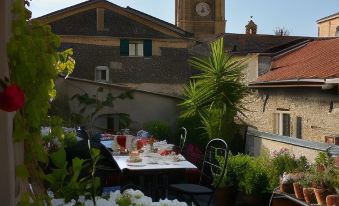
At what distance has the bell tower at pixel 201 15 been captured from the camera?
41.5 metres

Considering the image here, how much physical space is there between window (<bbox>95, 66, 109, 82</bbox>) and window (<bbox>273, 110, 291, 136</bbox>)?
36.5 ft

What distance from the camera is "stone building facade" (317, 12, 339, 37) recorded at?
27344 millimetres

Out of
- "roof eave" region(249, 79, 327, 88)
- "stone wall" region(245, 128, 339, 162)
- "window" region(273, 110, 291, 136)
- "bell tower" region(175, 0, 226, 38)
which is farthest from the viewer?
"bell tower" region(175, 0, 226, 38)

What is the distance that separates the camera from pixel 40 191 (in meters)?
1.58

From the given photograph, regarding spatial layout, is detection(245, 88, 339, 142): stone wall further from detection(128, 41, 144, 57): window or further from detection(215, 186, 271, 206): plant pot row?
detection(128, 41, 144, 57): window

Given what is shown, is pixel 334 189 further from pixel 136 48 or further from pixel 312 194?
pixel 136 48

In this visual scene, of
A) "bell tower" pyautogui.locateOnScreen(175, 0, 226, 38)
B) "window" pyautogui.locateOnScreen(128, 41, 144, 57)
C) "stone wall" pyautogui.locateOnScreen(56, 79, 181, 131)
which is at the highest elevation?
"bell tower" pyautogui.locateOnScreen(175, 0, 226, 38)

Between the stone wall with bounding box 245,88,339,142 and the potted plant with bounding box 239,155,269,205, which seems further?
the stone wall with bounding box 245,88,339,142

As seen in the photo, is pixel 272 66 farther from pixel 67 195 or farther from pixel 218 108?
pixel 67 195

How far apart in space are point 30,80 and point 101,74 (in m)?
20.3

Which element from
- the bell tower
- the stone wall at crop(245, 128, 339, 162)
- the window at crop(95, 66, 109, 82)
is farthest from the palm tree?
the bell tower

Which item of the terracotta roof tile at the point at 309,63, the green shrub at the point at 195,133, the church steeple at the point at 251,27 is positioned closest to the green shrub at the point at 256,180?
the terracotta roof tile at the point at 309,63

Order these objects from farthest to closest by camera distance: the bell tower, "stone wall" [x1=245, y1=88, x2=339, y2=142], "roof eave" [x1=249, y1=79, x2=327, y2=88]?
the bell tower → "roof eave" [x1=249, y1=79, x2=327, y2=88] → "stone wall" [x1=245, y1=88, x2=339, y2=142]

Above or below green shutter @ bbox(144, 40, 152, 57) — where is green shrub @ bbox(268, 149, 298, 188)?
below
